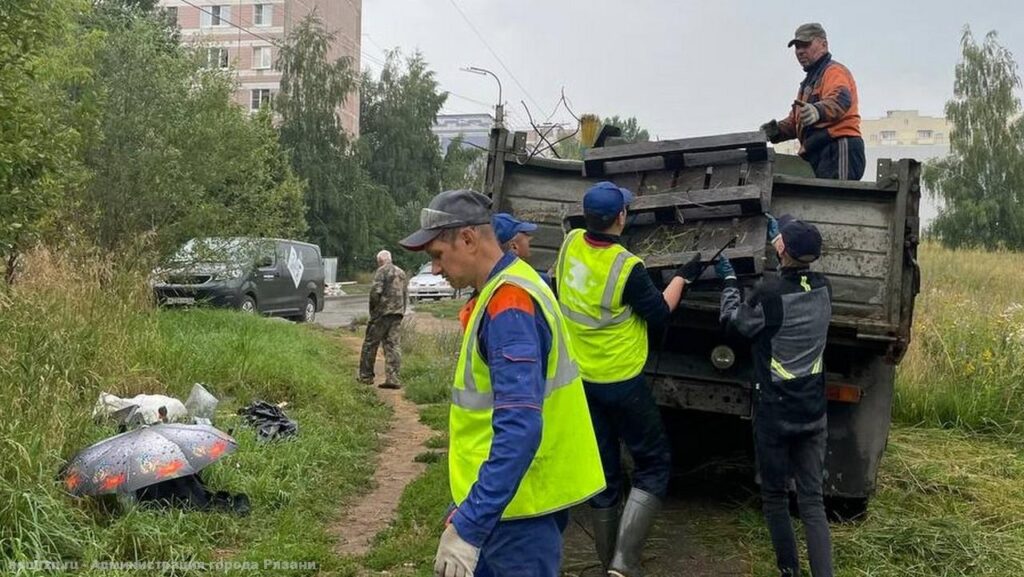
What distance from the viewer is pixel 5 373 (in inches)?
228

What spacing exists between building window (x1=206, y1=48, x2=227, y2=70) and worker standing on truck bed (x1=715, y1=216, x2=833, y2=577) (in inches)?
535

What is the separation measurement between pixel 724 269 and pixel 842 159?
1955 millimetres

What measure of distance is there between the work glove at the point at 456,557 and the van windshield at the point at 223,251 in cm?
1214

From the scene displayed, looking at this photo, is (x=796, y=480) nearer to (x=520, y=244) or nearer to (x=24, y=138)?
(x=520, y=244)

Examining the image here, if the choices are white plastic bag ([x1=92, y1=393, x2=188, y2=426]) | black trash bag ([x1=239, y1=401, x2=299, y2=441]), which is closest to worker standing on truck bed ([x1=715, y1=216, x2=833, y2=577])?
white plastic bag ([x1=92, y1=393, x2=188, y2=426])

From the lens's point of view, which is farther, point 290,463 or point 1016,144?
point 1016,144

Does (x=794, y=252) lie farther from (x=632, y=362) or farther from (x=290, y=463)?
(x=290, y=463)

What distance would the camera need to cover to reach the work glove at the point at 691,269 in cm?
488

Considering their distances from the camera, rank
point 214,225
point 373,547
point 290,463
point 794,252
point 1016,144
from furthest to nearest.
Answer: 1. point 1016,144
2. point 214,225
3. point 290,463
4. point 373,547
5. point 794,252

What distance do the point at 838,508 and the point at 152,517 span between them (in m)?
3.76

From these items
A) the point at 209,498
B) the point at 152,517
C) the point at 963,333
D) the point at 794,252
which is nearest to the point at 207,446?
the point at 209,498

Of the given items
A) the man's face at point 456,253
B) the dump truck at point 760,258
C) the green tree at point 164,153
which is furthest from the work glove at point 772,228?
the green tree at point 164,153

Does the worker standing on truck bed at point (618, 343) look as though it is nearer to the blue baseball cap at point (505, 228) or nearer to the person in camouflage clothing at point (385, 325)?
the blue baseball cap at point (505, 228)

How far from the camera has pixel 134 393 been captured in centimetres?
752
